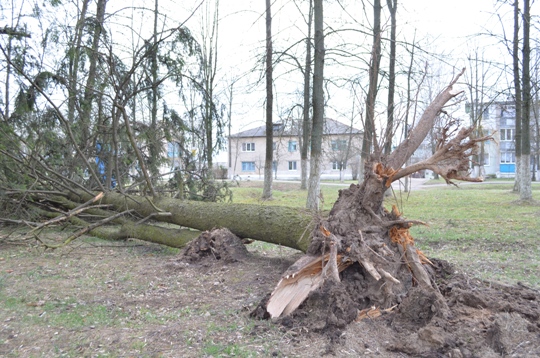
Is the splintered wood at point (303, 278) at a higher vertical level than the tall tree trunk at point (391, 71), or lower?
lower

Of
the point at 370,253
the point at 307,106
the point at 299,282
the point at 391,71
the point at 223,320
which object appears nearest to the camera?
the point at 223,320

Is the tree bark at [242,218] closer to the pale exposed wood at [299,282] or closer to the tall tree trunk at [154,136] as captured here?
the pale exposed wood at [299,282]

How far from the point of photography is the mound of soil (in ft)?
9.78

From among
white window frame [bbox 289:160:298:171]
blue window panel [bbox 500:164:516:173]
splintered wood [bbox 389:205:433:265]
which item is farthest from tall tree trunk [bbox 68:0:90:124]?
blue window panel [bbox 500:164:516:173]

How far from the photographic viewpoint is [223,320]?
3.72m

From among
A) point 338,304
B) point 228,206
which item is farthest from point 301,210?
point 338,304

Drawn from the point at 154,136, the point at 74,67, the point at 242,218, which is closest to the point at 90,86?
the point at 74,67

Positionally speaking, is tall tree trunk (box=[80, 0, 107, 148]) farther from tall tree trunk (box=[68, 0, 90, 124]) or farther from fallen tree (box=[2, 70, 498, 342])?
fallen tree (box=[2, 70, 498, 342])

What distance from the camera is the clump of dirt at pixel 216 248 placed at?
5719 mm

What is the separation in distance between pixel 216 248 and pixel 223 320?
6.92ft

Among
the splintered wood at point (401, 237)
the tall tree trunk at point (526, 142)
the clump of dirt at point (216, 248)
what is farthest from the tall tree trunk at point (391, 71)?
the tall tree trunk at point (526, 142)

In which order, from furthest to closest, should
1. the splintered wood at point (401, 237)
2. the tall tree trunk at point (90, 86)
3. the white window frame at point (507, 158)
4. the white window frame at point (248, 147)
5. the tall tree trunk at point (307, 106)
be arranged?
the white window frame at point (507, 158) < the white window frame at point (248, 147) < the tall tree trunk at point (307, 106) < the tall tree trunk at point (90, 86) < the splintered wood at point (401, 237)

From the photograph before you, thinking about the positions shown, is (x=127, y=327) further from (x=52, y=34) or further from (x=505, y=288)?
(x=52, y=34)

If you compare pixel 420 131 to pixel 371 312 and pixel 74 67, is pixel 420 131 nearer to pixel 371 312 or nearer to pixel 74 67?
pixel 371 312
